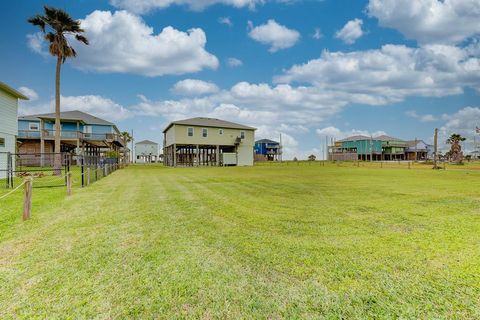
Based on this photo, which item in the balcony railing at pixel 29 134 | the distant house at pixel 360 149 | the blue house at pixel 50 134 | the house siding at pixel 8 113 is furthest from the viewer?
the distant house at pixel 360 149

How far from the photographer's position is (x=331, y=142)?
7981 centimetres

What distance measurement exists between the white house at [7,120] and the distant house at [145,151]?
6370cm

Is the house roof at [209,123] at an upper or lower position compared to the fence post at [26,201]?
upper

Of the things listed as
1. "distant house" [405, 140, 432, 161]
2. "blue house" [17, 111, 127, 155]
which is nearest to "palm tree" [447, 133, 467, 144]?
"distant house" [405, 140, 432, 161]

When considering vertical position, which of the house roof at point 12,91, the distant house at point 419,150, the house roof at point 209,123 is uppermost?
the house roof at point 209,123

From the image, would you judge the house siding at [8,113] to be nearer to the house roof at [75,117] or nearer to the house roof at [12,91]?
the house roof at [12,91]

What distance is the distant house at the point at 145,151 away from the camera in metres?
85.5

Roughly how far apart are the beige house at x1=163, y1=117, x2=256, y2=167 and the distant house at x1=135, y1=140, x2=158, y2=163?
121ft

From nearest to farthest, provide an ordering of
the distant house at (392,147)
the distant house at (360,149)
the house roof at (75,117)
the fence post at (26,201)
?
the fence post at (26,201) < the house roof at (75,117) < the distant house at (360,149) < the distant house at (392,147)

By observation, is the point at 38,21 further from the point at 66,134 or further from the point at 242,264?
the point at 242,264

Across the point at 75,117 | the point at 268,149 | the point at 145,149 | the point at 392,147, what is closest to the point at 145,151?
the point at 145,149

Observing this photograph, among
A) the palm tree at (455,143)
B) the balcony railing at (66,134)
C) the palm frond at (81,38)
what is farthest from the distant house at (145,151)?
the palm tree at (455,143)

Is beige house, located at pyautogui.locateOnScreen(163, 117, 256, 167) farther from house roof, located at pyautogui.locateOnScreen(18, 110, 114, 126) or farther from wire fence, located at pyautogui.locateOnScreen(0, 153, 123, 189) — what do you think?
wire fence, located at pyautogui.locateOnScreen(0, 153, 123, 189)

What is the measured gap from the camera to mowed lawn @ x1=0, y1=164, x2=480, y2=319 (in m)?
3.18
